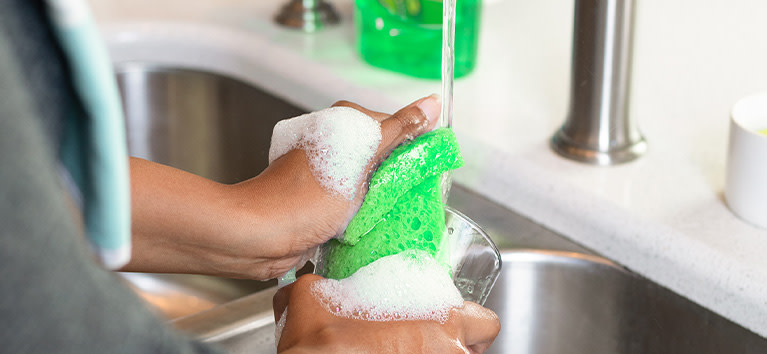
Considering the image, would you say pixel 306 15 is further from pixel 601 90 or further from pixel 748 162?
pixel 748 162

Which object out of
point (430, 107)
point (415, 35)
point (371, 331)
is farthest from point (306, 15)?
point (371, 331)

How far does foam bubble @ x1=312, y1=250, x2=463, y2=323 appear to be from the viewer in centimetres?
39

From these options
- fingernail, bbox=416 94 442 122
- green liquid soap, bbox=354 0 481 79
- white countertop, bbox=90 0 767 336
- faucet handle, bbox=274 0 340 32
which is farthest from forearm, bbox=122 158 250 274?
faucet handle, bbox=274 0 340 32

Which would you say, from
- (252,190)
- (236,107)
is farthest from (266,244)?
(236,107)

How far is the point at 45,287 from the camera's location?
20 centimetres

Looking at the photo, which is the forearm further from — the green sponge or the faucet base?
the faucet base

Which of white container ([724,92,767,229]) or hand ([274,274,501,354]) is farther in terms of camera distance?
white container ([724,92,767,229])

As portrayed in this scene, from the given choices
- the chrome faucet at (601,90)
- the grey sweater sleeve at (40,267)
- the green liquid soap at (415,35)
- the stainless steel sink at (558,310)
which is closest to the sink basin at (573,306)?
→ the stainless steel sink at (558,310)

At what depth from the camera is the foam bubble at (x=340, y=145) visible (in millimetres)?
431

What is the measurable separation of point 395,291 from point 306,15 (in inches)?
21.4

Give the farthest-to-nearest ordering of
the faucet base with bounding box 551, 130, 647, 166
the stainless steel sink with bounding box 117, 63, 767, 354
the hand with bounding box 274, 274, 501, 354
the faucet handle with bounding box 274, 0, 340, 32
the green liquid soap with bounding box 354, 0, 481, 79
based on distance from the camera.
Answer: the faucet handle with bounding box 274, 0, 340, 32
the green liquid soap with bounding box 354, 0, 481, 79
the faucet base with bounding box 551, 130, 647, 166
the stainless steel sink with bounding box 117, 63, 767, 354
the hand with bounding box 274, 274, 501, 354

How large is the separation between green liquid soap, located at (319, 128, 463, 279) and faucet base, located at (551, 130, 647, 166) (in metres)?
0.22

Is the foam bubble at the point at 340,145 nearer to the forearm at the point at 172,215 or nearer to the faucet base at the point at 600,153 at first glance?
the forearm at the point at 172,215

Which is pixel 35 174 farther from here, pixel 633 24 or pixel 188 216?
pixel 633 24
